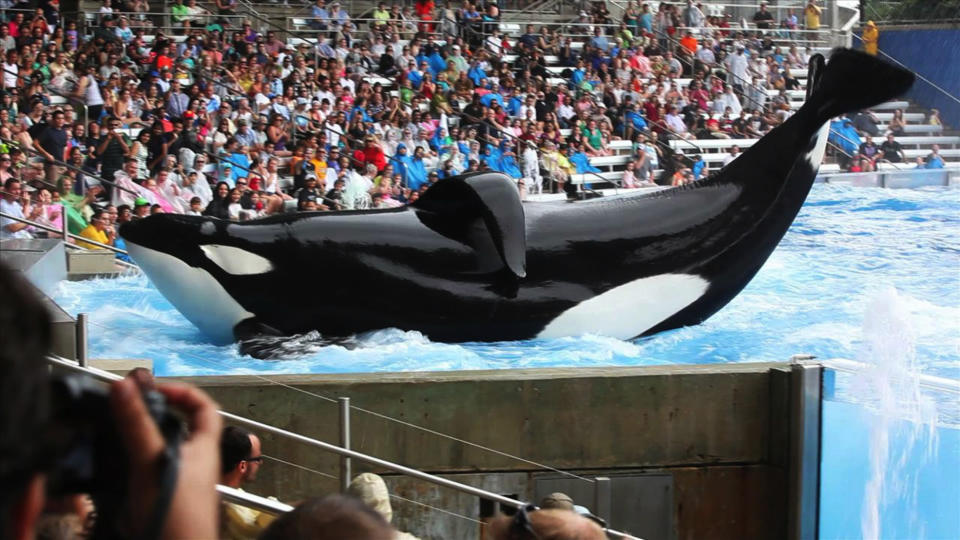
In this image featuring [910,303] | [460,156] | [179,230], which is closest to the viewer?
[179,230]

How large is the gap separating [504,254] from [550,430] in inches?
88.2

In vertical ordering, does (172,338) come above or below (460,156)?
below

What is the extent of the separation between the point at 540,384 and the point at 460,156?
1229 cm

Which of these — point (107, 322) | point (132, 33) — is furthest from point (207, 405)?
point (132, 33)

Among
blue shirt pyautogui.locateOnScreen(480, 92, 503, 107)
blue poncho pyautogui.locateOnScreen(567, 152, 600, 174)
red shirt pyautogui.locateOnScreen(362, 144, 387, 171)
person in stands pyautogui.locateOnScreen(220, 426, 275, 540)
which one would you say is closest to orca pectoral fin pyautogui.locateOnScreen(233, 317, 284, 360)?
person in stands pyautogui.locateOnScreen(220, 426, 275, 540)

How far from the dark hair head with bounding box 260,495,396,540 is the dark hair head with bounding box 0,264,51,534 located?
79cm

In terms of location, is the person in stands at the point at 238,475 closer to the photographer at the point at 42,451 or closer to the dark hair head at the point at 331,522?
the dark hair head at the point at 331,522

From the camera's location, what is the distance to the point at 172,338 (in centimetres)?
966

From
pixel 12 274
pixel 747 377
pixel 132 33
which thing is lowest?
pixel 747 377

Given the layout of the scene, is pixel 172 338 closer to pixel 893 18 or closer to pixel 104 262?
pixel 104 262

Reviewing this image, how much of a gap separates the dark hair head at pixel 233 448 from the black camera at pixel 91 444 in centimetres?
228

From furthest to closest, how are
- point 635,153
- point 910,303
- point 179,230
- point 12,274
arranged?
point 635,153 < point 910,303 < point 179,230 < point 12,274

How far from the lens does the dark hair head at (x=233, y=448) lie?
386 centimetres

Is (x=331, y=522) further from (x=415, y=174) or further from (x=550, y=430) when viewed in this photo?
(x=415, y=174)
